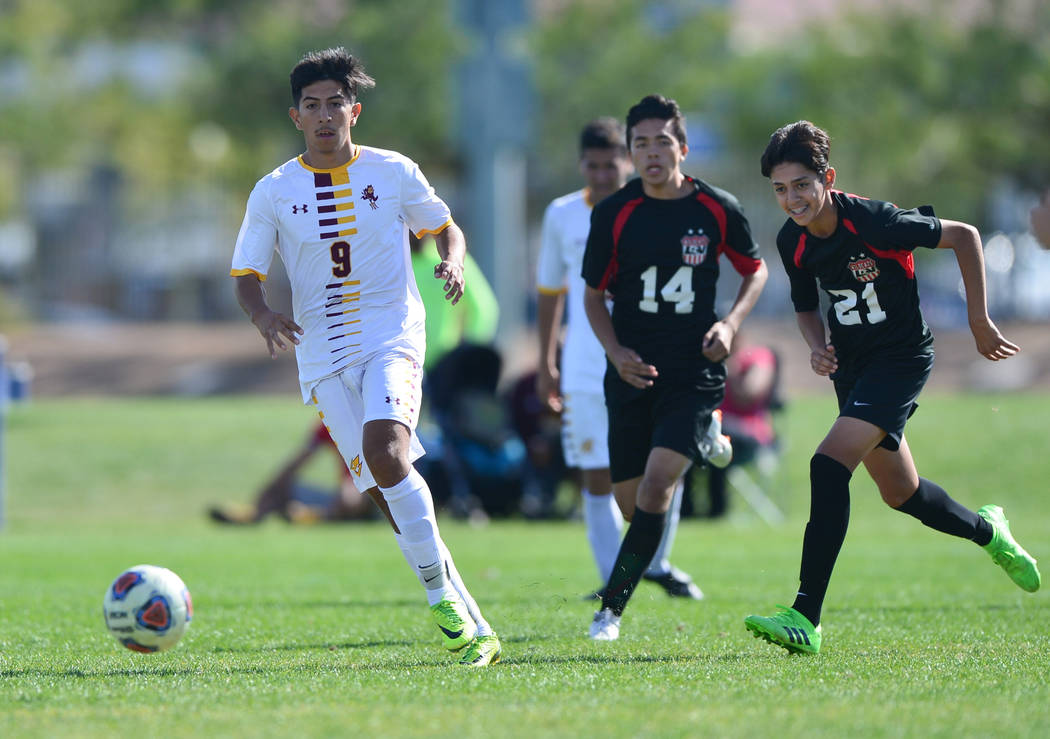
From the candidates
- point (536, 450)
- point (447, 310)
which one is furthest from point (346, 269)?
point (536, 450)

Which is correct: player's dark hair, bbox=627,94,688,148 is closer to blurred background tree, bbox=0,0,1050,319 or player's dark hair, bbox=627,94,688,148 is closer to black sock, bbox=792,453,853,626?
black sock, bbox=792,453,853,626

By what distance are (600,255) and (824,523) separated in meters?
1.65

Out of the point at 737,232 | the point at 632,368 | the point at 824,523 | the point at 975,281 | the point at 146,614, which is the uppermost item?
the point at 737,232

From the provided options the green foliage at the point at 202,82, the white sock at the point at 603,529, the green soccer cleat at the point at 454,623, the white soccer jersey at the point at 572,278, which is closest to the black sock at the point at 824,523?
the green soccer cleat at the point at 454,623

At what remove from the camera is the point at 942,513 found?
6.55 metres

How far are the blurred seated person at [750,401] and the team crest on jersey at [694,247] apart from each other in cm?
767

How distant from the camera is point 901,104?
30641 millimetres

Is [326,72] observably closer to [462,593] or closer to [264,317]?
[264,317]

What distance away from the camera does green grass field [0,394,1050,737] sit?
4.54 m

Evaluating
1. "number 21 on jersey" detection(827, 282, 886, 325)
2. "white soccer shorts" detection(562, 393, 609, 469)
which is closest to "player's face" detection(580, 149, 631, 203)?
"white soccer shorts" detection(562, 393, 609, 469)

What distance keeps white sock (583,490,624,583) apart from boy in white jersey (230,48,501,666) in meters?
2.04

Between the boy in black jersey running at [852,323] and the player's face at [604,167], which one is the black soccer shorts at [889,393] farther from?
the player's face at [604,167]

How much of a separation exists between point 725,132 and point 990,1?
708cm

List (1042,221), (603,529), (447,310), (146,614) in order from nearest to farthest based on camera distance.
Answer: (1042,221)
(146,614)
(603,529)
(447,310)
